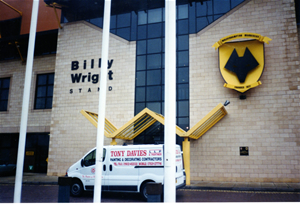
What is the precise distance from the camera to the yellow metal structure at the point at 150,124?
42.1 ft

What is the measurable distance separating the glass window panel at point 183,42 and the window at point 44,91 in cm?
945

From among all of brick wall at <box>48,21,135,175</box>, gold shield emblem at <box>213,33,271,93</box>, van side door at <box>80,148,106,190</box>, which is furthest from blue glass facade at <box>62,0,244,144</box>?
van side door at <box>80,148,106,190</box>

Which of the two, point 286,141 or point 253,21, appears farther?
point 253,21

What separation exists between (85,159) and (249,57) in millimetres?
9711

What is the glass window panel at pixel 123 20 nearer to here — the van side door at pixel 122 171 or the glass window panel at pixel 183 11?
the glass window panel at pixel 183 11

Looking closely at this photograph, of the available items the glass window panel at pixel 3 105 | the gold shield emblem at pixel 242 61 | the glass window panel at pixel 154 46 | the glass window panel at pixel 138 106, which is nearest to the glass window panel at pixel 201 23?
the gold shield emblem at pixel 242 61

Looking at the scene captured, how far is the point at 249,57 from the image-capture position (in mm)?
14312

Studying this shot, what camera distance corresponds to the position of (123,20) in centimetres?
1739

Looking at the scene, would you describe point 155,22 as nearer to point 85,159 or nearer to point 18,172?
point 85,159

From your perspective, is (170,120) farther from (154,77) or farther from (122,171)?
(154,77)

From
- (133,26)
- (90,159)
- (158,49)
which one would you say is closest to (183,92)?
(158,49)

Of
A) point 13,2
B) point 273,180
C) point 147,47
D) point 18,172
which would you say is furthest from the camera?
point 13,2

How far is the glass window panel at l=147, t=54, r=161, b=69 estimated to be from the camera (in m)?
16.3

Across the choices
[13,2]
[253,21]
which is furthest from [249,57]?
[13,2]
